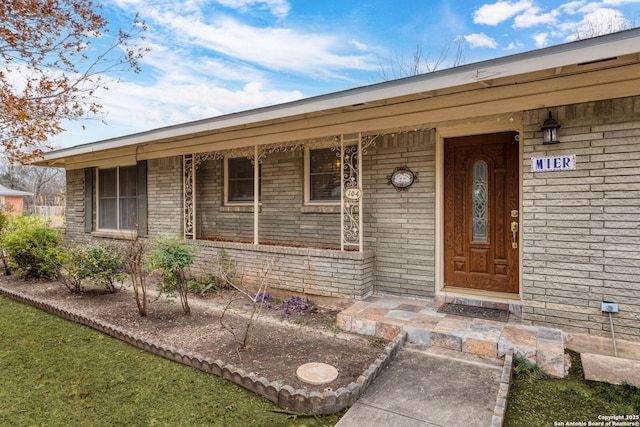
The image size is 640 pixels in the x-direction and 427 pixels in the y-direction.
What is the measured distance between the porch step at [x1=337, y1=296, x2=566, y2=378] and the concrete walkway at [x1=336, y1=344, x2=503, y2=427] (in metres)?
0.13

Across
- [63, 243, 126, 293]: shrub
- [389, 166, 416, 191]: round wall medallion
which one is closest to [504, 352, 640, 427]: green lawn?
[389, 166, 416, 191]: round wall medallion

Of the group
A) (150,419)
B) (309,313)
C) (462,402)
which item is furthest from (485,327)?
(150,419)

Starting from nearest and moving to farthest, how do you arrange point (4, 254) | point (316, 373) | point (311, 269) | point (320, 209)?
point (316, 373) < point (311, 269) < point (320, 209) < point (4, 254)

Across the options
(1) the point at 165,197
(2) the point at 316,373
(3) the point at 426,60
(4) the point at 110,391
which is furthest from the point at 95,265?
(3) the point at 426,60

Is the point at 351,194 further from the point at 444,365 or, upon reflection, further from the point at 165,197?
the point at 165,197

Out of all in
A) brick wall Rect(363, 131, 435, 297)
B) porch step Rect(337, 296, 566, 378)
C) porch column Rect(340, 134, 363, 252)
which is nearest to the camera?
porch step Rect(337, 296, 566, 378)

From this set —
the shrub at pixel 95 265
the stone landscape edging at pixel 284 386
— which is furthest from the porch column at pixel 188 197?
the stone landscape edging at pixel 284 386

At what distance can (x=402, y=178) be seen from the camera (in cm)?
512

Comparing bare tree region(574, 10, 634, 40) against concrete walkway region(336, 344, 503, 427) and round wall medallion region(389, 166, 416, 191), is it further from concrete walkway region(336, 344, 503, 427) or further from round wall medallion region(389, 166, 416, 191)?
concrete walkway region(336, 344, 503, 427)

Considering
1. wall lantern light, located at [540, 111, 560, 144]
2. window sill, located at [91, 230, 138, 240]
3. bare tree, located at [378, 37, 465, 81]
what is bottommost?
window sill, located at [91, 230, 138, 240]

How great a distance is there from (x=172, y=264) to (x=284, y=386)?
2599 mm

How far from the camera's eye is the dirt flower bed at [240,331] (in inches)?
132

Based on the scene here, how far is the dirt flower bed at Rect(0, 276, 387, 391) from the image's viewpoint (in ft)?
11.0

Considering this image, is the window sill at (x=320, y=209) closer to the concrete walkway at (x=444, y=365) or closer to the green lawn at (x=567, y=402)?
the concrete walkway at (x=444, y=365)
